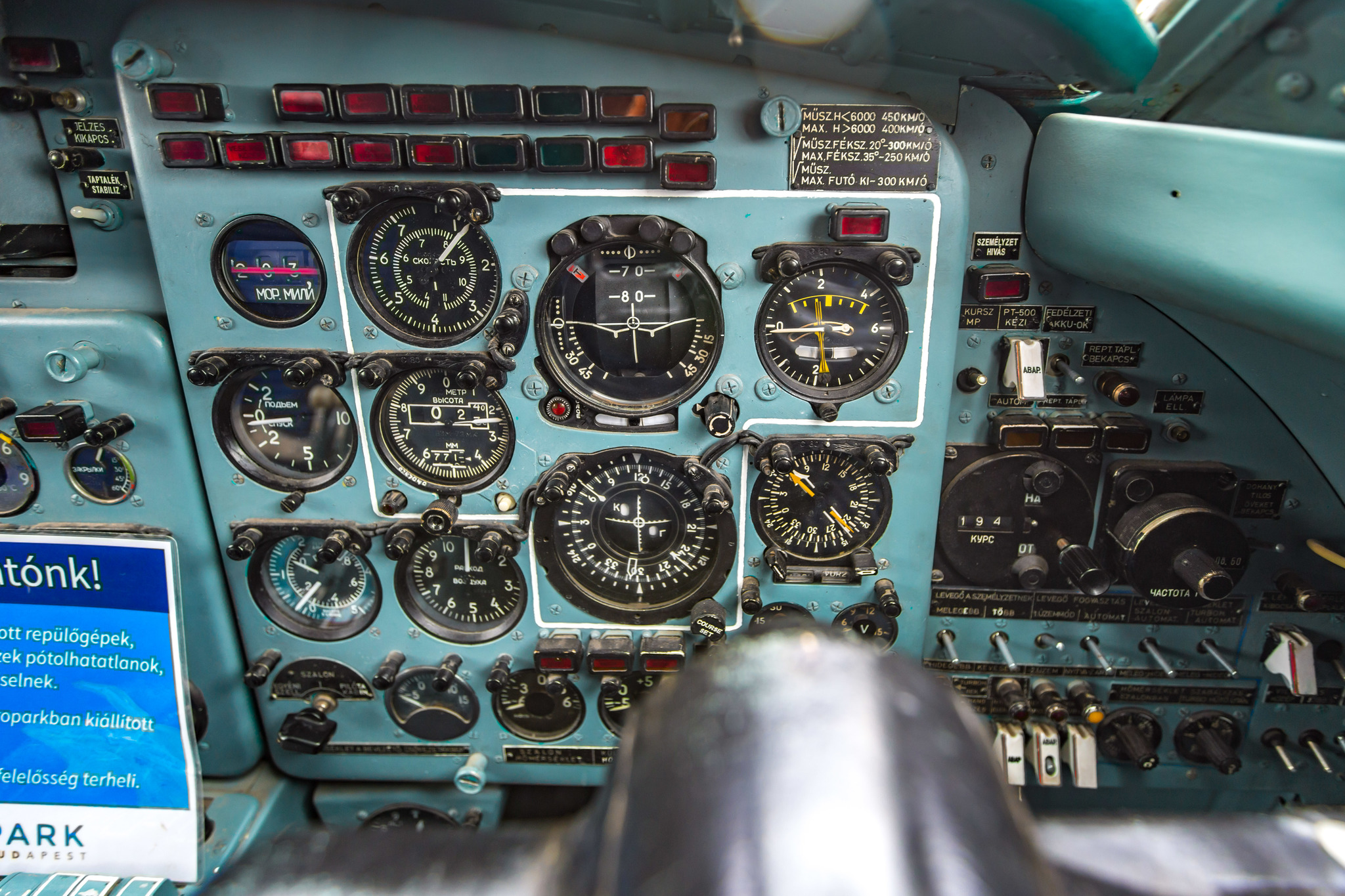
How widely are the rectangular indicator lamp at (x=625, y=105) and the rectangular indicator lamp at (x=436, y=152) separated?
0.41 m

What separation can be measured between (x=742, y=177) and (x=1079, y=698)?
2.22 m

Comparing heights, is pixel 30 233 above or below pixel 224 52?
below

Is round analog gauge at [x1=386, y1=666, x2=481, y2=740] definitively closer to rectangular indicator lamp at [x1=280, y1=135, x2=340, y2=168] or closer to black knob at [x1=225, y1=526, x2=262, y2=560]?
black knob at [x1=225, y1=526, x2=262, y2=560]

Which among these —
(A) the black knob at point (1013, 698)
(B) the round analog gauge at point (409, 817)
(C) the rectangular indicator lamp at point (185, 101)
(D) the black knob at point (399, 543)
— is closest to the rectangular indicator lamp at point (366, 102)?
(C) the rectangular indicator lamp at point (185, 101)

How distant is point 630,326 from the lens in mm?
2342

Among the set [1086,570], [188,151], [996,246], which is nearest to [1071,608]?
[1086,570]

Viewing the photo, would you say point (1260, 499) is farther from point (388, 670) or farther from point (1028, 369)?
point (388, 670)

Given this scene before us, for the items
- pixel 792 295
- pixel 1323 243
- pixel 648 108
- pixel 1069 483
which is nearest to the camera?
pixel 1323 243

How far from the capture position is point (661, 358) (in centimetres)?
238

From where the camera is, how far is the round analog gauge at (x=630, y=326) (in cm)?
228

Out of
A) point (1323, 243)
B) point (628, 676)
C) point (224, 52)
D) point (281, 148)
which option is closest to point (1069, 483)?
point (1323, 243)

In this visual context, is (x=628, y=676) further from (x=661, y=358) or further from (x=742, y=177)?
(x=742, y=177)

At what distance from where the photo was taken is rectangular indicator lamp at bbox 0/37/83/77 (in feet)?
7.02

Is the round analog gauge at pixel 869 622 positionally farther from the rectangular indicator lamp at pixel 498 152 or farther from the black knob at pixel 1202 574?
the rectangular indicator lamp at pixel 498 152
